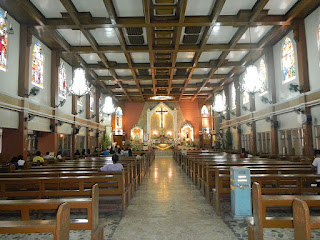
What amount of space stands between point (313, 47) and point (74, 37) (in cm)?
1138

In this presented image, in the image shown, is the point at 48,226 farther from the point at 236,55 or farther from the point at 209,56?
the point at 236,55

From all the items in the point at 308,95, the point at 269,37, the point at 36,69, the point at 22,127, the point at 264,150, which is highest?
the point at 269,37

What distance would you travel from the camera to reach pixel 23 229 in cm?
174

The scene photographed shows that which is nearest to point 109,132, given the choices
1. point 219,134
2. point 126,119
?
point 126,119

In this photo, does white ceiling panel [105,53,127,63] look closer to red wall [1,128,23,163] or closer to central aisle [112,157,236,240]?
Result: red wall [1,128,23,163]

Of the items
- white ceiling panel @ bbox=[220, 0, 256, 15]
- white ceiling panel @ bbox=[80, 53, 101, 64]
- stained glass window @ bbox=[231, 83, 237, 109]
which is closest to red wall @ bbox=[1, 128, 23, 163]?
white ceiling panel @ bbox=[80, 53, 101, 64]

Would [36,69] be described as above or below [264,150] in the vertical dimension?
above

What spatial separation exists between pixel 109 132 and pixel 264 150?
51.5 feet

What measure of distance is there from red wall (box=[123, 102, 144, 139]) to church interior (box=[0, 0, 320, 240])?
21.9 ft

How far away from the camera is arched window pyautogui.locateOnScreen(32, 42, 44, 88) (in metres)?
11.9

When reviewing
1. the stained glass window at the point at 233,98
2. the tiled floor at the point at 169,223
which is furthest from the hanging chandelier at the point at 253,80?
the stained glass window at the point at 233,98

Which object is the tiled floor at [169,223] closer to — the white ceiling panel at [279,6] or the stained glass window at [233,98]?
the white ceiling panel at [279,6]

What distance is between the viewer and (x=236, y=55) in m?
15.7

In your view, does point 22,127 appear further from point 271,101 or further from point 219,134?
point 219,134
